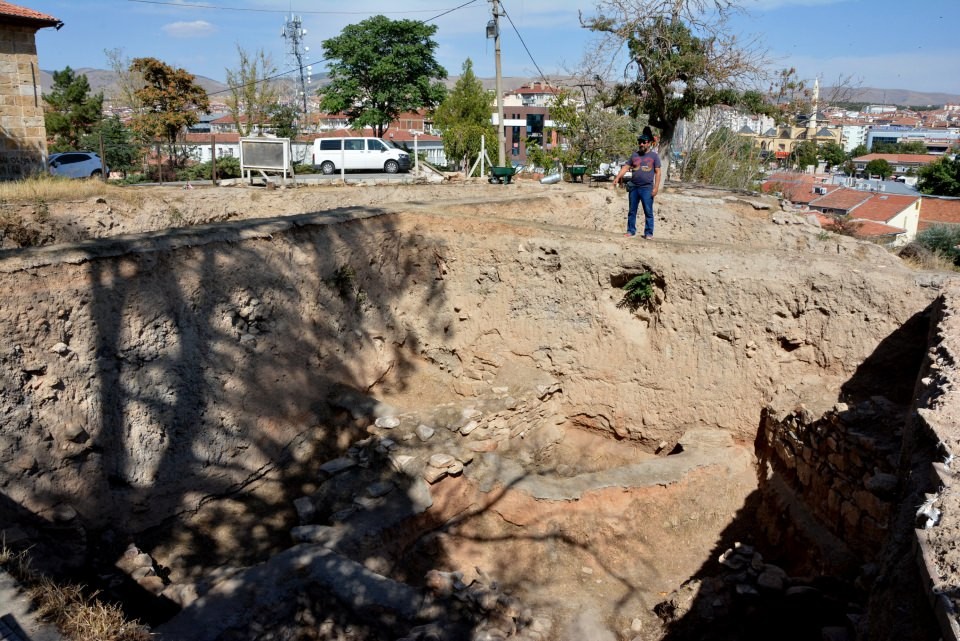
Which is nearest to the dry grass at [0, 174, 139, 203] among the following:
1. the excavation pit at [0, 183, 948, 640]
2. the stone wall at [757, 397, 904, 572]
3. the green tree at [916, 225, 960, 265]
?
the excavation pit at [0, 183, 948, 640]

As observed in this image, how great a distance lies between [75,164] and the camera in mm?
18328

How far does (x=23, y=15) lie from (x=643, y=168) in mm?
14542

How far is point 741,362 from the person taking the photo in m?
7.21

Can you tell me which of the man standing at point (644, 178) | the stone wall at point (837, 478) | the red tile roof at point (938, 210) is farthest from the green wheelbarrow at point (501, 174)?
the red tile roof at point (938, 210)

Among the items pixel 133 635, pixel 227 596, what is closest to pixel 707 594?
pixel 227 596

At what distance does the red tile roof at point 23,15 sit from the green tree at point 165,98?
10670 millimetres

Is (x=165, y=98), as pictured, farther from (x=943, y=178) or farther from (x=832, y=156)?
(x=832, y=156)

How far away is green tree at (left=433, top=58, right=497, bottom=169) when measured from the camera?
23.0 m

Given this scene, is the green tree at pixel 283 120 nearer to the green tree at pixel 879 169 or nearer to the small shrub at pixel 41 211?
the small shrub at pixel 41 211

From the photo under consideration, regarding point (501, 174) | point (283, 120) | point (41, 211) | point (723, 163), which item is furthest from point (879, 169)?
point (41, 211)

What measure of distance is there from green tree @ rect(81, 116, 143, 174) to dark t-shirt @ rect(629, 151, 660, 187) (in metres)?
22.8

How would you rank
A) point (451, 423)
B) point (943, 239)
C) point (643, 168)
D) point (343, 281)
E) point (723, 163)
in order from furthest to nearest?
1. point (723, 163)
2. point (943, 239)
3. point (643, 168)
4. point (343, 281)
5. point (451, 423)

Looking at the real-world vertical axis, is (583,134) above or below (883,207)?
above

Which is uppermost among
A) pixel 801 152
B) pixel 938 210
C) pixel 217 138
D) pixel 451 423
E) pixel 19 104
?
pixel 217 138
